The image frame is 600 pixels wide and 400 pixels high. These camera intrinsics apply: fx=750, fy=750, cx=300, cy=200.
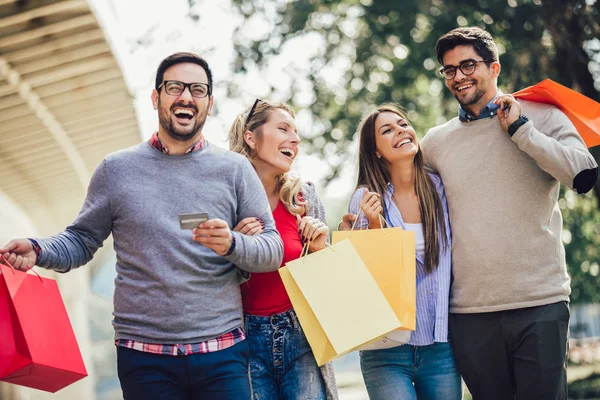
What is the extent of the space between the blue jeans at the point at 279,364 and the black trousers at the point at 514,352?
705 mm

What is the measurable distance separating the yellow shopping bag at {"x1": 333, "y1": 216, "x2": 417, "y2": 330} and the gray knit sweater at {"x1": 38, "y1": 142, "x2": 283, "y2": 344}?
491 millimetres

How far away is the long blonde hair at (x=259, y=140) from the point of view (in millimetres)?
3588

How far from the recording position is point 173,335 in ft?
9.38

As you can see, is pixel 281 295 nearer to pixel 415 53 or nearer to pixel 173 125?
pixel 173 125

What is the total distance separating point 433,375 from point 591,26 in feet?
18.9

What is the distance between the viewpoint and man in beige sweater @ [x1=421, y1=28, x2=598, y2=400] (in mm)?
3326

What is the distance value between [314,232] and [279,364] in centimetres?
61

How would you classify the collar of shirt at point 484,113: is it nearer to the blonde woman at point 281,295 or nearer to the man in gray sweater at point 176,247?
the blonde woman at point 281,295

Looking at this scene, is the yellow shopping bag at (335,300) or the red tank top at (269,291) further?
the red tank top at (269,291)

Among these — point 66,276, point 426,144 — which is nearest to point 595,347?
point 66,276

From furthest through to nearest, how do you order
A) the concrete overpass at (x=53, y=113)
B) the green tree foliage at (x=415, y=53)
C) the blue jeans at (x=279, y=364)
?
the green tree foliage at (x=415, y=53) < the concrete overpass at (x=53, y=113) < the blue jeans at (x=279, y=364)

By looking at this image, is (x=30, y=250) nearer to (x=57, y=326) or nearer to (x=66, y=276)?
(x=57, y=326)

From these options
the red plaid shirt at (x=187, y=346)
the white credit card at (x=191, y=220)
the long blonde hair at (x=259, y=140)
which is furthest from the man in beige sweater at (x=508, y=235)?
the white credit card at (x=191, y=220)

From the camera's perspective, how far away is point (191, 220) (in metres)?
2.65
